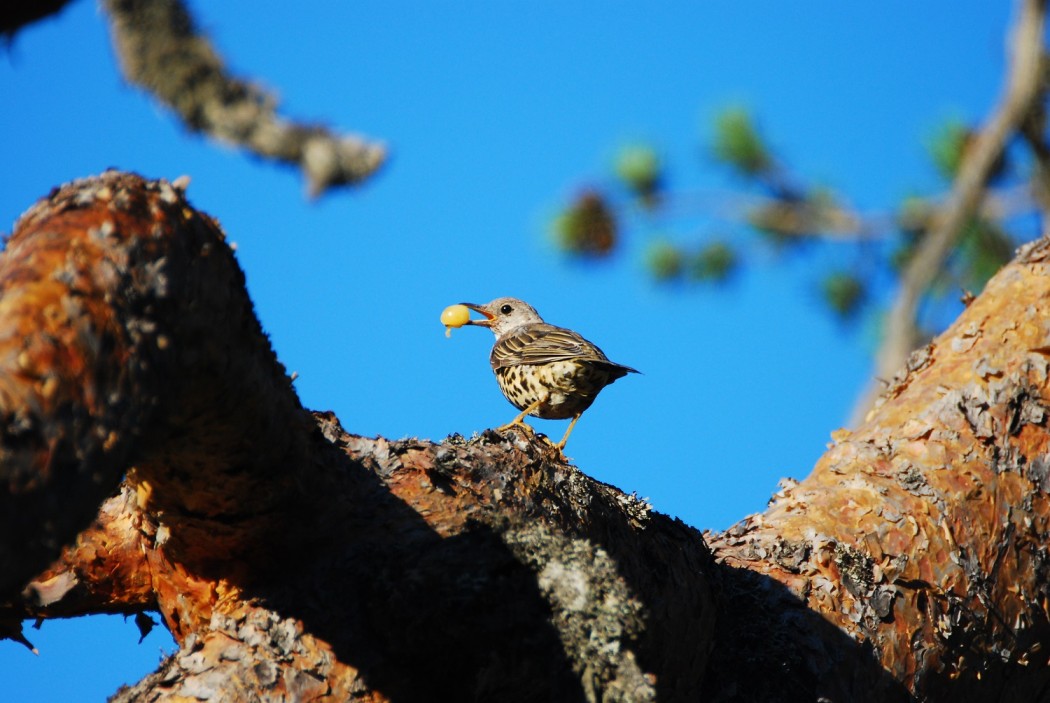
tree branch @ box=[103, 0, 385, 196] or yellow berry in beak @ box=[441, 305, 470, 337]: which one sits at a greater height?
yellow berry in beak @ box=[441, 305, 470, 337]

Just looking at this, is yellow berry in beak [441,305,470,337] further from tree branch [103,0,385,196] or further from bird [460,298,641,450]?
tree branch [103,0,385,196]

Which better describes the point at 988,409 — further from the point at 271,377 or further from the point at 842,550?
the point at 271,377

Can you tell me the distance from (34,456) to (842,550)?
285cm

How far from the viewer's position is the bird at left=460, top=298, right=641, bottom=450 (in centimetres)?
607

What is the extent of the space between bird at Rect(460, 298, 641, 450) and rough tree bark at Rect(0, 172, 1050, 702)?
5.99 feet

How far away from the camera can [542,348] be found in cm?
637

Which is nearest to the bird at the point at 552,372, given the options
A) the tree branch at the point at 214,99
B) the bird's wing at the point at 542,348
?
the bird's wing at the point at 542,348

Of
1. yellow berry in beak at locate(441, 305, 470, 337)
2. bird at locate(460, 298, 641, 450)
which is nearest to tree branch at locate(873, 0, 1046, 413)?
bird at locate(460, 298, 641, 450)

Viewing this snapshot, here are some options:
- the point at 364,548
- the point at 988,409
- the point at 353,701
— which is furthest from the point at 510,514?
the point at 988,409

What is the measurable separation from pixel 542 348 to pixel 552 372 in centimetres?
29

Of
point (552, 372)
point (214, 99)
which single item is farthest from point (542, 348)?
point (214, 99)

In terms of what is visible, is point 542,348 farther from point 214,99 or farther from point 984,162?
point 214,99

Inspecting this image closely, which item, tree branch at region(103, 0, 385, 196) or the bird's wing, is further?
the bird's wing

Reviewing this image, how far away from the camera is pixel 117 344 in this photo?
1903mm
